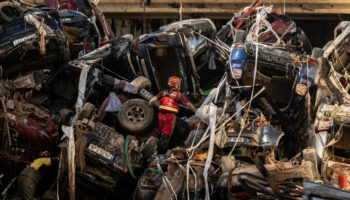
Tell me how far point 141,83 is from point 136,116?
2.77 ft

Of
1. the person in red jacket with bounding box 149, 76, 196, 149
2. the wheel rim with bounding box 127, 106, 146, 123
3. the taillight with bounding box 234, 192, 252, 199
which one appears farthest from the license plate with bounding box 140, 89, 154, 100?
the taillight with bounding box 234, 192, 252, 199

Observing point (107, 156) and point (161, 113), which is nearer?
point (107, 156)

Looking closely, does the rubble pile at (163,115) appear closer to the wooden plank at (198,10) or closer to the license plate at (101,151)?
the license plate at (101,151)

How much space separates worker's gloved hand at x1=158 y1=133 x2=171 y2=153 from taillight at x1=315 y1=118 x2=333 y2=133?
2.83 m

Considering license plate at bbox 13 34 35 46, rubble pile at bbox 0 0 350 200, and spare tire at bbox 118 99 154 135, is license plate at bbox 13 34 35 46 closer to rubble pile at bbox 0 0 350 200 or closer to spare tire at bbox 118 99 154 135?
rubble pile at bbox 0 0 350 200

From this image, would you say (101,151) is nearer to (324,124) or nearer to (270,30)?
(324,124)

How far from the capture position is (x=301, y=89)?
26.2 ft

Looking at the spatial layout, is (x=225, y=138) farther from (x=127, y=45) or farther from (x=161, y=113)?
(x=127, y=45)

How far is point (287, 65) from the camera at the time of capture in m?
8.20

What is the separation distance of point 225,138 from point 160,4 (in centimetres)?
1131

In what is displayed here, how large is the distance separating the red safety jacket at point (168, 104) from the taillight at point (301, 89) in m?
2.40

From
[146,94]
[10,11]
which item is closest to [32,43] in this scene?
[10,11]

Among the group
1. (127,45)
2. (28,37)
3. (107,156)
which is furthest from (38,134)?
(127,45)

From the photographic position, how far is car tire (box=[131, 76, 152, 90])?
31.9 ft
